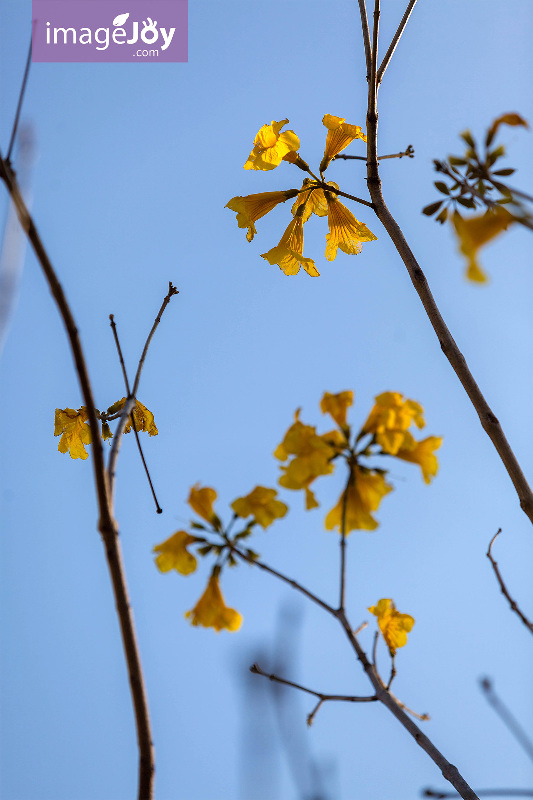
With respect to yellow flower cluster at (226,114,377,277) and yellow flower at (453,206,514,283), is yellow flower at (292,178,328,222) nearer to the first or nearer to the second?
yellow flower cluster at (226,114,377,277)

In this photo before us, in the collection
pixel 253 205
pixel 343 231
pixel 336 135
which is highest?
pixel 336 135

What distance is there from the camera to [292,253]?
3166 mm

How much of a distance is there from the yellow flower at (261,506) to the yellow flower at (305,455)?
9 cm

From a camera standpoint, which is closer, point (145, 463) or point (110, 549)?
point (110, 549)

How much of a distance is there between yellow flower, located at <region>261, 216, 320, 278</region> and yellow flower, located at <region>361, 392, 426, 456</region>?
4.48 ft

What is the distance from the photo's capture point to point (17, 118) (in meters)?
1.77

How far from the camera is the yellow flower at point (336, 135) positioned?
3.13 meters

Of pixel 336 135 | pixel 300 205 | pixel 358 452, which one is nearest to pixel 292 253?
pixel 300 205

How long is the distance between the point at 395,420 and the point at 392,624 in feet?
2.66

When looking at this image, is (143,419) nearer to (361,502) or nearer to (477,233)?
(361,502)

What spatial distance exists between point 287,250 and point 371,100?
724 mm

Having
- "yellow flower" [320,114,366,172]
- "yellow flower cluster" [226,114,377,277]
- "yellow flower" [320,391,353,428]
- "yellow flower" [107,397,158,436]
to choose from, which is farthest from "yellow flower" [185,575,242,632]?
"yellow flower" [320,114,366,172]

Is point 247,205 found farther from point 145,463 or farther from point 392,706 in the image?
point 392,706

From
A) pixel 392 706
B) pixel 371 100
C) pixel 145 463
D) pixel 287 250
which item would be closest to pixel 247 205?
pixel 287 250
